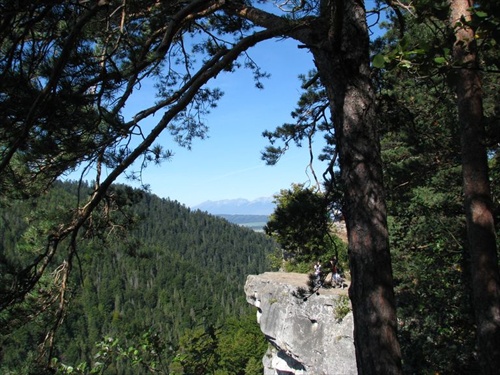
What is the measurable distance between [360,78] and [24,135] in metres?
1.83

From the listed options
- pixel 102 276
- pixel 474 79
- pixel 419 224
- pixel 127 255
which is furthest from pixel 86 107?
pixel 102 276

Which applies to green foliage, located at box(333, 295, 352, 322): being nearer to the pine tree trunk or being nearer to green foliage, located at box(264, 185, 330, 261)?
green foliage, located at box(264, 185, 330, 261)

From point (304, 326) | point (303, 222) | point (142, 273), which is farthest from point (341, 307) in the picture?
point (142, 273)

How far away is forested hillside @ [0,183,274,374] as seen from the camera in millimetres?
3969

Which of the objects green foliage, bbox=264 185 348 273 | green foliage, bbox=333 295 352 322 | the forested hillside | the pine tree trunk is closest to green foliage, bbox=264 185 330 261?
green foliage, bbox=264 185 348 273

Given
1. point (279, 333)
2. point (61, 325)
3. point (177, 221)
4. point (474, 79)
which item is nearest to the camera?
point (61, 325)

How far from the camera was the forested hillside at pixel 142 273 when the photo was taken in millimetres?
3969

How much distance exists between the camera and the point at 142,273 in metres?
99.8

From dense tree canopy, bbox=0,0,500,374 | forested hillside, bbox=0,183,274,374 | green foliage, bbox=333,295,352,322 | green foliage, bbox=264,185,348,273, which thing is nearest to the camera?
dense tree canopy, bbox=0,0,500,374

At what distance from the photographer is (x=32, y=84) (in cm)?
240

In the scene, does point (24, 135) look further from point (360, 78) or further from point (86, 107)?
point (360, 78)

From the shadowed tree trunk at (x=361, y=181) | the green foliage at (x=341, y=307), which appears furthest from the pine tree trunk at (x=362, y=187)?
the green foliage at (x=341, y=307)

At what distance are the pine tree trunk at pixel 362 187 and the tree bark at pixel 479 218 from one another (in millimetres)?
1164

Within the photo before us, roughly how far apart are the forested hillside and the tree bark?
2.31 metres
